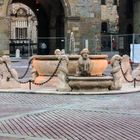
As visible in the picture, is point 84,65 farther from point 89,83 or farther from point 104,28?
point 104,28

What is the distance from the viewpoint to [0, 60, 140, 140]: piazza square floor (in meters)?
11.0

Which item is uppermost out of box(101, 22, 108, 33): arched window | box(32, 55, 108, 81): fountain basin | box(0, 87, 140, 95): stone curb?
box(101, 22, 108, 33): arched window

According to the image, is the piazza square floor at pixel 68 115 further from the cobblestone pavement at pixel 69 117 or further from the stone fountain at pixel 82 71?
the stone fountain at pixel 82 71

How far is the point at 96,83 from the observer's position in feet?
62.1

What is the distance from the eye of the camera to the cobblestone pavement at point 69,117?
10984 mm

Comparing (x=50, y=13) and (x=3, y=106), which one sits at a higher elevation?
(x=50, y=13)

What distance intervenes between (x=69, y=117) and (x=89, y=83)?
18.3ft

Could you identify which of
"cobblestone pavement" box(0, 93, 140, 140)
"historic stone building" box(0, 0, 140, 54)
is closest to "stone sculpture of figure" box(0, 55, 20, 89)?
"cobblestone pavement" box(0, 93, 140, 140)

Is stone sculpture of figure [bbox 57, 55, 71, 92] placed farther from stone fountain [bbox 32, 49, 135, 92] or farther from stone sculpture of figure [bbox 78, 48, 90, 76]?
stone sculpture of figure [bbox 78, 48, 90, 76]

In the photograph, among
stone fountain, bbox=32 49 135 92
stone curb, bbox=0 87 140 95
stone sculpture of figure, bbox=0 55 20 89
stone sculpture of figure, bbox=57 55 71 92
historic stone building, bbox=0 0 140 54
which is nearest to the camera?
stone curb, bbox=0 87 140 95

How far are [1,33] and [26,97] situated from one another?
25942mm

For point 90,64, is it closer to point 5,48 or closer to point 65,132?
point 65,132

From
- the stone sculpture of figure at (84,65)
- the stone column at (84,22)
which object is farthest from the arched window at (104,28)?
the stone sculpture of figure at (84,65)

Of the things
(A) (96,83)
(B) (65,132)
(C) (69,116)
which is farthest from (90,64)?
(B) (65,132)
